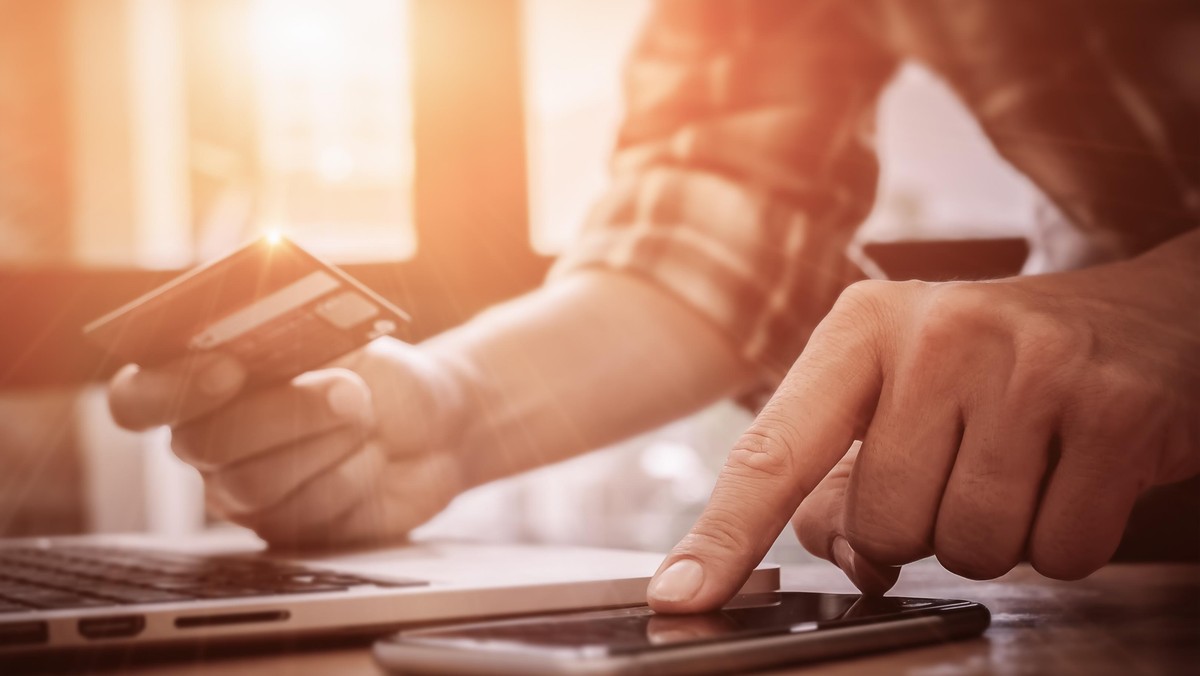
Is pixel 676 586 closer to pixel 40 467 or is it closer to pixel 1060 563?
pixel 1060 563

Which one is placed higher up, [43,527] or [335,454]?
[335,454]

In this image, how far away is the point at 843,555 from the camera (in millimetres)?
438

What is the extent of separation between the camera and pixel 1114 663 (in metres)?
0.27

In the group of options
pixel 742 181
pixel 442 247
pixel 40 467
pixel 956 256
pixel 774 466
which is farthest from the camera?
pixel 40 467

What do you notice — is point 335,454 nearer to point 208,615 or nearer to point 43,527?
point 208,615

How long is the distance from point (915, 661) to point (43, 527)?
256cm

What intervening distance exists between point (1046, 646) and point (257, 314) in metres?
0.42

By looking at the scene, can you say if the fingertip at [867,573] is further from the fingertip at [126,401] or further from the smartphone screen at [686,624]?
the fingertip at [126,401]

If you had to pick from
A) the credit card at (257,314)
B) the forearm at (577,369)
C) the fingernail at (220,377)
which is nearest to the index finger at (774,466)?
the credit card at (257,314)

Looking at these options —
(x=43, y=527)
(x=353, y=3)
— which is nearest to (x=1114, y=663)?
(x=353, y=3)

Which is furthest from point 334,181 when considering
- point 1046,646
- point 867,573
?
point 1046,646

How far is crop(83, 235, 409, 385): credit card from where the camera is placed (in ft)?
1.63

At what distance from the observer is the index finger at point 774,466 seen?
34cm

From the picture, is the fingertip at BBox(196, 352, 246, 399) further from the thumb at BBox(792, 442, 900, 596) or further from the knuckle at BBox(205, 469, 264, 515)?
the thumb at BBox(792, 442, 900, 596)
